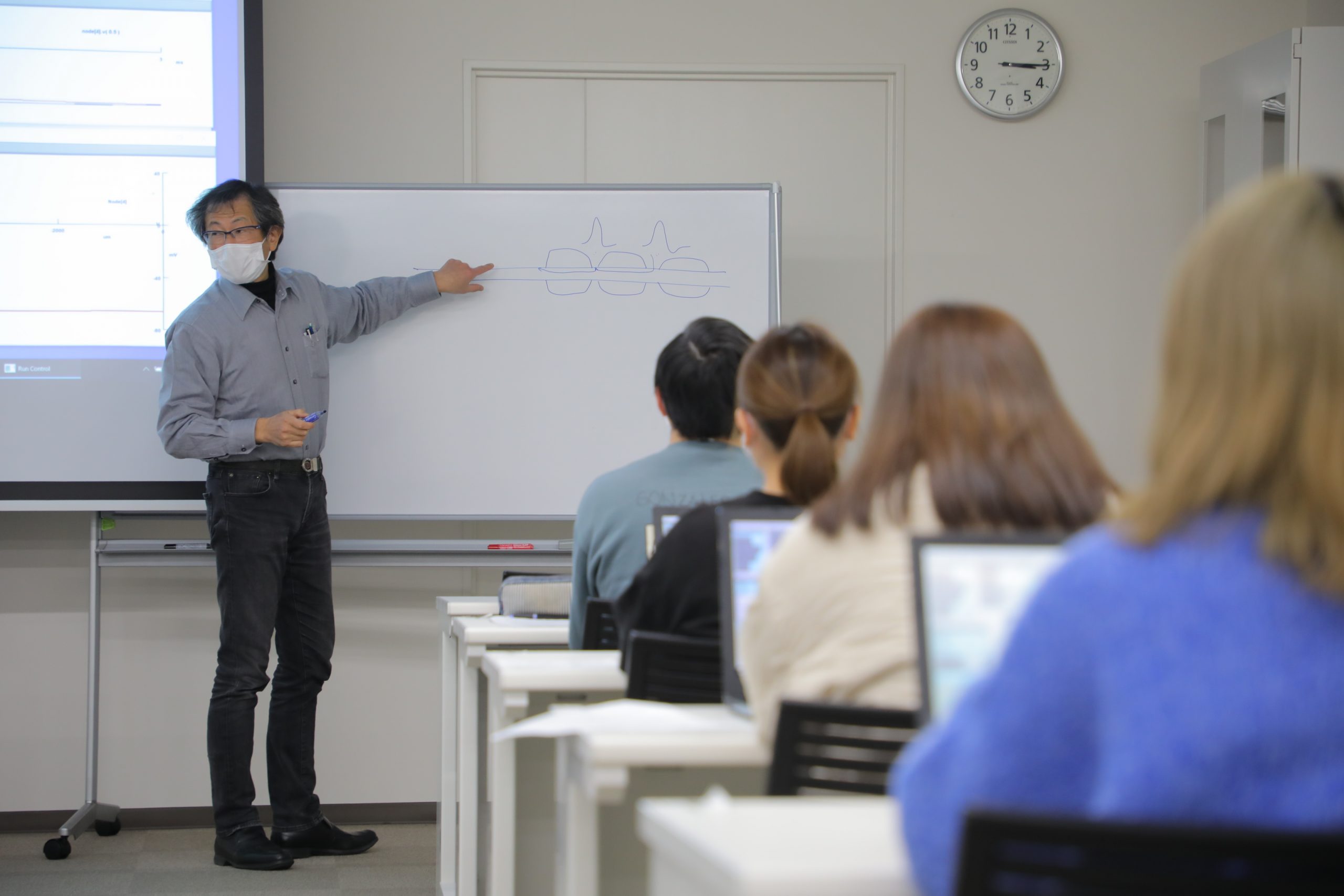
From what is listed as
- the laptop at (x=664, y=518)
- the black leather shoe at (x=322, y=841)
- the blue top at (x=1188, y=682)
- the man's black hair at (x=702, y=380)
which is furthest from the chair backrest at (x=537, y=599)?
the blue top at (x=1188, y=682)

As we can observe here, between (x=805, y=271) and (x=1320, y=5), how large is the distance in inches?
79.1

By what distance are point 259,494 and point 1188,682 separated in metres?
3.17

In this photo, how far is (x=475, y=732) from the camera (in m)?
2.79

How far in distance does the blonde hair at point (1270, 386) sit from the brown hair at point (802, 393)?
1.08 metres

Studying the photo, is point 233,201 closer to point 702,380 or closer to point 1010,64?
point 702,380

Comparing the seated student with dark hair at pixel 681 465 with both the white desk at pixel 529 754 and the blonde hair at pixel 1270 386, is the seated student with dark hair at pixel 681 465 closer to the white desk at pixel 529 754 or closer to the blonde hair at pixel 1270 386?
the white desk at pixel 529 754

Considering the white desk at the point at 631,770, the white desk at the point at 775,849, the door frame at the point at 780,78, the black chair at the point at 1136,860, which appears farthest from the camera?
the door frame at the point at 780,78

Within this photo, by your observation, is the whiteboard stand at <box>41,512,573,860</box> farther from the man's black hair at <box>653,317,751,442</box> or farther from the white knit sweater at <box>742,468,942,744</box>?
the white knit sweater at <box>742,468,942,744</box>

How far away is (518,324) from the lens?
4.07 meters

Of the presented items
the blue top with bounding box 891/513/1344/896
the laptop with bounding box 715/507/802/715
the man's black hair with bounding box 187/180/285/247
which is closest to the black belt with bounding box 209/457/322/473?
the man's black hair with bounding box 187/180/285/247

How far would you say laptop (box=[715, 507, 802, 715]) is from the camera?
1.63 metres

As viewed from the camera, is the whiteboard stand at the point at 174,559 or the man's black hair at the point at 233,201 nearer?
the man's black hair at the point at 233,201

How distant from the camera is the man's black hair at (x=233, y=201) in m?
3.61

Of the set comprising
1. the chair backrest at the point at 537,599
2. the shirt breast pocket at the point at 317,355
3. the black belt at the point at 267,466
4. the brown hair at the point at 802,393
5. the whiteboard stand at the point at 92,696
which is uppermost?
the shirt breast pocket at the point at 317,355
